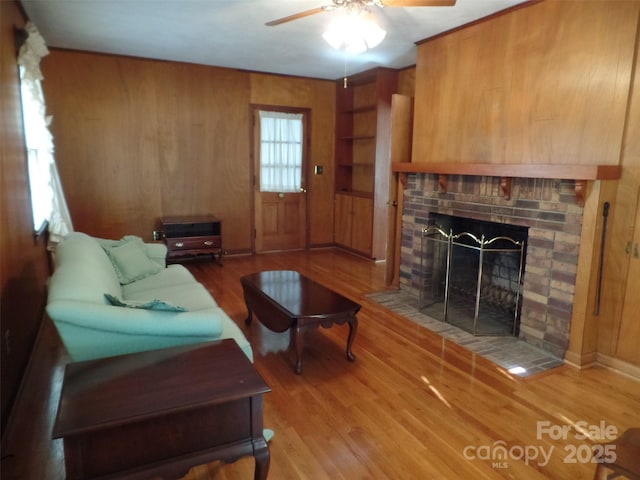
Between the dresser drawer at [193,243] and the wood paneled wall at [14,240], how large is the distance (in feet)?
5.86

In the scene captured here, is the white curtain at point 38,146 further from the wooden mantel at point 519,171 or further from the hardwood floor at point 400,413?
the wooden mantel at point 519,171

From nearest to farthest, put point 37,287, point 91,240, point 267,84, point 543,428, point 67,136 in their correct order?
point 543,428, point 91,240, point 37,287, point 67,136, point 267,84

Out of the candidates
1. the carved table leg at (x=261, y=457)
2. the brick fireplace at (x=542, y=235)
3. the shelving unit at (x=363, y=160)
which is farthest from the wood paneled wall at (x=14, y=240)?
the shelving unit at (x=363, y=160)

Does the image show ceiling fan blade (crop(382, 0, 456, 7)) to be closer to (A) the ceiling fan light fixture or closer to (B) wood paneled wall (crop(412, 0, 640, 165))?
(A) the ceiling fan light fixture

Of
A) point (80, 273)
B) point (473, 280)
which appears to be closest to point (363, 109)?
point (473, 280)

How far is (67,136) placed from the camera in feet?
16.3

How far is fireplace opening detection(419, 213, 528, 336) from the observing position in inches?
140

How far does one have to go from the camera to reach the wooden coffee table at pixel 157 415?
1.34 metres

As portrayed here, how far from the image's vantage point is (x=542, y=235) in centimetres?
315

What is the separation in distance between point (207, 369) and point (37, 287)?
263 cm

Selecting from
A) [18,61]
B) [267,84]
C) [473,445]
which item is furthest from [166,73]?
[473,445]

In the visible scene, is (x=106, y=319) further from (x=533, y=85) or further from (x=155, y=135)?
(x=155, y=135)

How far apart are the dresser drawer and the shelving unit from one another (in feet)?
6.60

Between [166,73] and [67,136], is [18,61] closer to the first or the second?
[67,136]
